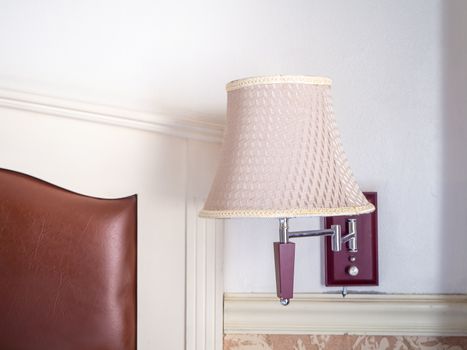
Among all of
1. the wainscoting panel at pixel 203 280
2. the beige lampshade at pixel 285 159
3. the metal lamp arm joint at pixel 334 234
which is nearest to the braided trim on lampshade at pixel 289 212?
the beige lampshade at pixel 285 159

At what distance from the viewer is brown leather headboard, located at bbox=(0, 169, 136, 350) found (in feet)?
2.93

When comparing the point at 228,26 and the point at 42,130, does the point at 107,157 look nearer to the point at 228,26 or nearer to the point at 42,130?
the point at 42,130

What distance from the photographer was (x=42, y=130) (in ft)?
3.15

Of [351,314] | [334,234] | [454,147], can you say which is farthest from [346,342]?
[454,147]

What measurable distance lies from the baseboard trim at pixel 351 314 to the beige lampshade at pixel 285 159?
27 cm

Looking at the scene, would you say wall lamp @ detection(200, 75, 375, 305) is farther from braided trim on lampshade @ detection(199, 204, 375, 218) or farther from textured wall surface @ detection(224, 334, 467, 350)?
textured wall surface @ detection(224, 334, 467, 350)

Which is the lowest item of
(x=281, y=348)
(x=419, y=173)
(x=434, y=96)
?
(x=281, y=348)

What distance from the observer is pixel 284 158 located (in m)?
0.78

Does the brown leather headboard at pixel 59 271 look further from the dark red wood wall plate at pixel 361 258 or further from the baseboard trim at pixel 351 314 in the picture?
the dark red wood wall plate at pixel 361 258

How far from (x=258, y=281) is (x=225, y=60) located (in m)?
0.34

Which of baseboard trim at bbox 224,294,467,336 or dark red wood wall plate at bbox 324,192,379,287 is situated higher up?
dark red wood wall plate at bbox 324,192,379,287

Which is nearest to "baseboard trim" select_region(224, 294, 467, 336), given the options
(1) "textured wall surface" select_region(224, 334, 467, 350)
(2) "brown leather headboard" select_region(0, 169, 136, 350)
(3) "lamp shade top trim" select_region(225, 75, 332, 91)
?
(1) "textured wall surface" select_region(224, 334, 467, 350)

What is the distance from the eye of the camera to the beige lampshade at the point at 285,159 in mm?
772

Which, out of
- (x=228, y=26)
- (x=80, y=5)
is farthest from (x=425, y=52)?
(x=80, y=5)
